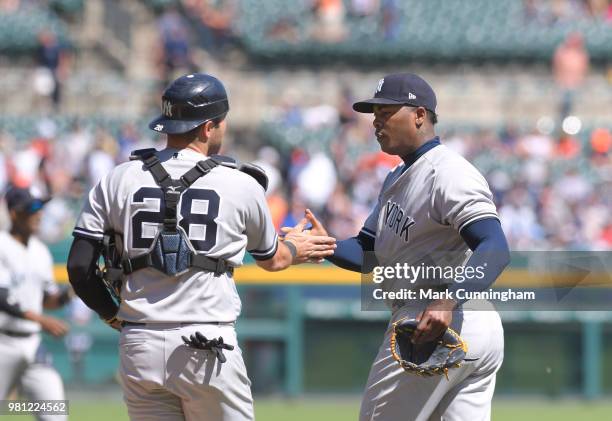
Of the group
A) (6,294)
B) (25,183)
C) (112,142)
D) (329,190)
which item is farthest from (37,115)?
(6,294)

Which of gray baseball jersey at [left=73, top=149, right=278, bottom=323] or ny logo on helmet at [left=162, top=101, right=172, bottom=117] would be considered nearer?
gray baseball jersey at [left=73, top=149, right=278, bottom=323]

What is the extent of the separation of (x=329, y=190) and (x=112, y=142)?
3.49m

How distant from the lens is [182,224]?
4898 mm

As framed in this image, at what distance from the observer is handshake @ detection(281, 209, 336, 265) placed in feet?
18.4

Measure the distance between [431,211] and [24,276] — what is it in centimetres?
338

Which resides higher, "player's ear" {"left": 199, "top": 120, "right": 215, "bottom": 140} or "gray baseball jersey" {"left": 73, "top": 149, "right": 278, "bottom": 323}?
"player's ear" {"left": 199, "top": 120, "right": 215, "bottom": 140}

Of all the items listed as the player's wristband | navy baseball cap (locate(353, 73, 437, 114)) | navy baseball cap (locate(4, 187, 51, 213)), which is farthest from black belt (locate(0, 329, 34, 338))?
navy baseball cap (locate(353, 73, 437, 114))

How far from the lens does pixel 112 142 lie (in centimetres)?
1778

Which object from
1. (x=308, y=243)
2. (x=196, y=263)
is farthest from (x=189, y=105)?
(x=308, y=243)

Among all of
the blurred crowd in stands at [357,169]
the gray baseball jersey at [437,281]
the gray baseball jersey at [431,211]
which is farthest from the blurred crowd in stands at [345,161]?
the gray baseball jersey at [437,281]

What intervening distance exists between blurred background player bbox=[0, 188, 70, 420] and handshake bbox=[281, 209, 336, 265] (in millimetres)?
2353

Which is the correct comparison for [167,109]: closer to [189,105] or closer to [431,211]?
[189,105]

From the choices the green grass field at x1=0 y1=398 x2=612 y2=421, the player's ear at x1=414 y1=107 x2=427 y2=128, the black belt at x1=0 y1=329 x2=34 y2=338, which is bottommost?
the green grass field at x1=0 y1=398 x2=612 y2=421

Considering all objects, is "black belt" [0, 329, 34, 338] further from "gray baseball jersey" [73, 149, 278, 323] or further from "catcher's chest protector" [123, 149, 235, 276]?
"catcher's chest protector" [123, 149, 235, 276]
